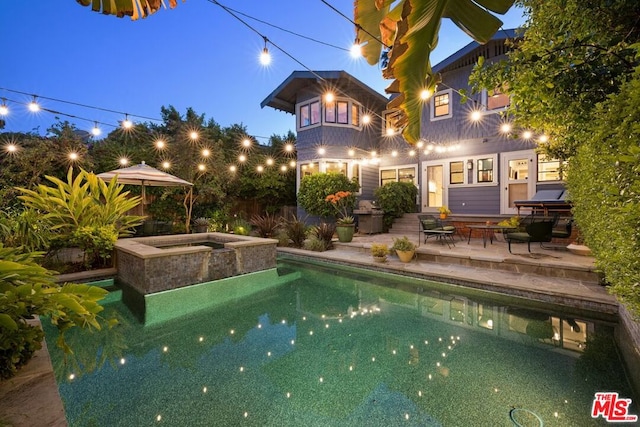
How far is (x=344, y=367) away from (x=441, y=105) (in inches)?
474

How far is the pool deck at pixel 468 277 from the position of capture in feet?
5.28

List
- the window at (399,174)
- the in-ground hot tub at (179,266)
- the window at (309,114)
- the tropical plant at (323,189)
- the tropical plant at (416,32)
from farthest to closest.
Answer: the window at (399,174)
the window at (309,114)
the tropical plant at (323,189)
the in-ground hot tub at (179,266)
the tropical plant at (416,32)

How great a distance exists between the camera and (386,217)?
39.3 ft

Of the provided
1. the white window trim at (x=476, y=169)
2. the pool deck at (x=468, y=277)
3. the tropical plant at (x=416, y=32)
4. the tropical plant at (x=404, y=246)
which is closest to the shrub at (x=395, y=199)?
the white window trim at (x=476, y=169)

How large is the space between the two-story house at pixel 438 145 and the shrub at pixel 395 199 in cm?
68

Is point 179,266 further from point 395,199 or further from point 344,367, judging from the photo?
point 395,199

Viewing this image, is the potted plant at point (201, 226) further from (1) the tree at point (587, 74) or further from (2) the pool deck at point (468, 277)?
(1) the tree at point (587, 74)

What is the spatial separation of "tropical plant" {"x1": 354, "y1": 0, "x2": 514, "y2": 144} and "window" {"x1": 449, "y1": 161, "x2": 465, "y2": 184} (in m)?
10.9

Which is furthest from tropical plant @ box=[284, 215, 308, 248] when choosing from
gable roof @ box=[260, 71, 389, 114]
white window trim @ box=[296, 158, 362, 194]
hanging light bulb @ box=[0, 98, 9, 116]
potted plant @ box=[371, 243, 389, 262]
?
hanging light bulb @ box=[0, 98, 9, 116]

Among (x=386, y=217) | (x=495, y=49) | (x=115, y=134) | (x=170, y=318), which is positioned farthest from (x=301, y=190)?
(x=115, y=134)

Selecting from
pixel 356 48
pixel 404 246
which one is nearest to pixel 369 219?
pixel 404 246

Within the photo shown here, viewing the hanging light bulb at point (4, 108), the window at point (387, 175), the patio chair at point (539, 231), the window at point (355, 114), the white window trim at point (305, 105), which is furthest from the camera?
the window at point (387, 175)

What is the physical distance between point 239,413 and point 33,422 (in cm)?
133

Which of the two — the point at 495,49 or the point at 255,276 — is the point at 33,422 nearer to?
the point at 255,276
